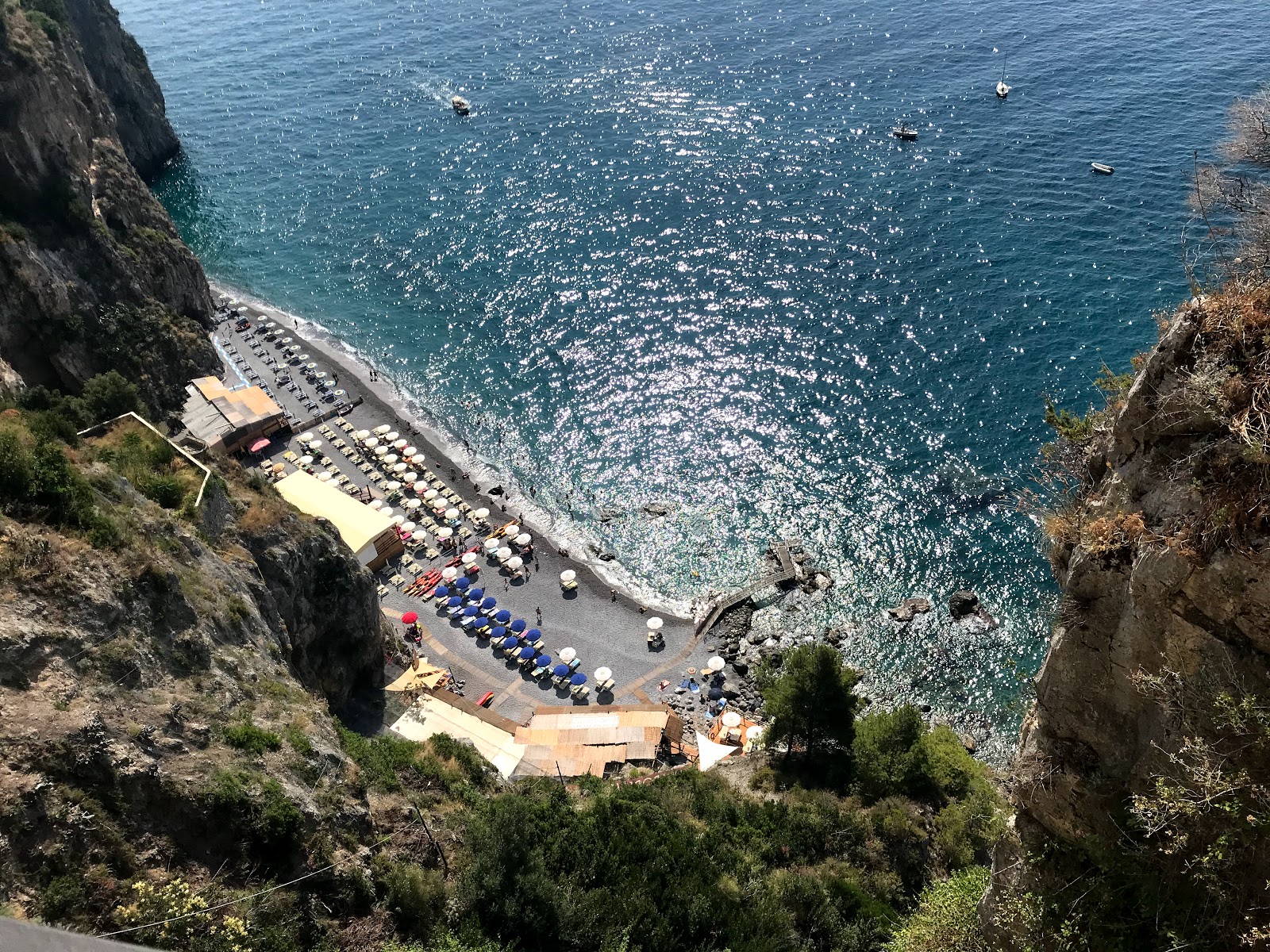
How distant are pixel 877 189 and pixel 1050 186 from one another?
18.6 metres

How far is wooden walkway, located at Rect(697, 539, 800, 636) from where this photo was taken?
57500 millimetres

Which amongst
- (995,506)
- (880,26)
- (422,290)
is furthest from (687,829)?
(880,26)

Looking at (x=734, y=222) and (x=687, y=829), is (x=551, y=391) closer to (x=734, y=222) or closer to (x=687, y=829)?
(x=734, y=222)

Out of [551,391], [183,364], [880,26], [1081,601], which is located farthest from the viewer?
[880,26]

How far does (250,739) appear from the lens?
89.3ft

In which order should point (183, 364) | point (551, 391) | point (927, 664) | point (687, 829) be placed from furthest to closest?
point (551, 391)
point (183, 364)
point (927, 664)
point (687, 829)

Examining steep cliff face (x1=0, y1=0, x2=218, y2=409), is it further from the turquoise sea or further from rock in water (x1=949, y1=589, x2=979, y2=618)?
rock in water (x1=949, y1=589, x2=979, y2=618)

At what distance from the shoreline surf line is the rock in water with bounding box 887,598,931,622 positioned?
1334 centimetres

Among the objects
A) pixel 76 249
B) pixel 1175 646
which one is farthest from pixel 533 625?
pixel 1175 646

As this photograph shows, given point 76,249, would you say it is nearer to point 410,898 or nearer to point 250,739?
point 250,739

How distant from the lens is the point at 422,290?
8675cm

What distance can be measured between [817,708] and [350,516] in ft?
123

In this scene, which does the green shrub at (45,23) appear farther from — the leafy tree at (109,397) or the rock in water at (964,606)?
the rock in water at (964,606)

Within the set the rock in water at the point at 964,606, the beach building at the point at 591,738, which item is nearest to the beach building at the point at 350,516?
the beach building at the point at 591,738
